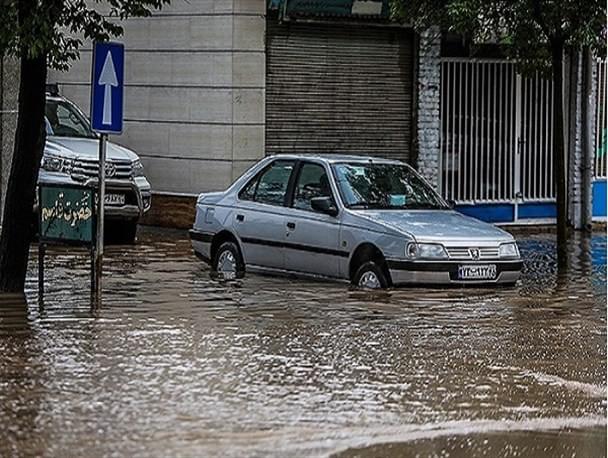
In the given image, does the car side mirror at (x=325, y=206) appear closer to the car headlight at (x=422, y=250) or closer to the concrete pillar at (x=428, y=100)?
the car headlight at (x=422, y=250)

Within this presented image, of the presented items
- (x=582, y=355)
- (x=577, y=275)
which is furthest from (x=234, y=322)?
(x=577, y=275)

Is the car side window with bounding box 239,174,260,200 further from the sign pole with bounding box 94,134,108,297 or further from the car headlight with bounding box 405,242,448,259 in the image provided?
the sign pole with bounding box 94,134,108,297

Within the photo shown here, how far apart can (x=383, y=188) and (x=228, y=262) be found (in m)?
2.09

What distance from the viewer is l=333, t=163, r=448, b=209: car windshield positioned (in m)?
16.3

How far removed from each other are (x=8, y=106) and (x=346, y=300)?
306 inches

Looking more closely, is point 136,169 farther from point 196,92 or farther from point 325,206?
point 325,206

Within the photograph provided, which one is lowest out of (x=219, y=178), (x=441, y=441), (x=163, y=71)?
(x=441, y=441)

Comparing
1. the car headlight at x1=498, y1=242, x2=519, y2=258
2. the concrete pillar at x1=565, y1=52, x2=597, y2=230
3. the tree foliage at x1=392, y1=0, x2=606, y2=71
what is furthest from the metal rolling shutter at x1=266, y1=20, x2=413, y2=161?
the car headlight at x1=498, y1=242, x2=519, y2=258

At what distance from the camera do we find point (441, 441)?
8.83 metres

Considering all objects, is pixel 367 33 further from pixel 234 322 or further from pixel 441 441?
pixel 441 441

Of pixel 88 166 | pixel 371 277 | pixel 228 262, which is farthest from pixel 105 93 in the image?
pixel 88 166

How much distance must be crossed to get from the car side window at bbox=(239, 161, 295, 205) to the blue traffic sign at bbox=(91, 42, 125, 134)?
2.90m

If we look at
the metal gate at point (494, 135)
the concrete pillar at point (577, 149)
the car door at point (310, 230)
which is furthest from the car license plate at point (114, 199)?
the concrete pillar at point (577, 149)

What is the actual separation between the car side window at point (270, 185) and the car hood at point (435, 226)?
1.32m
